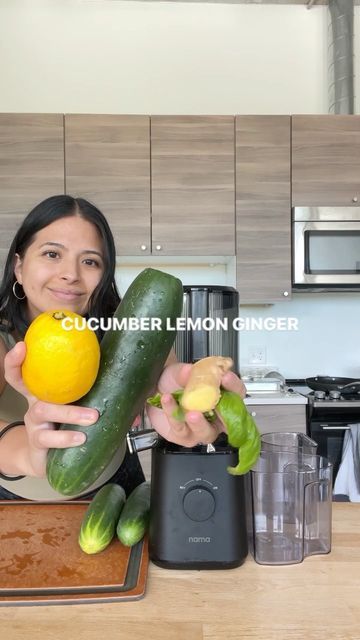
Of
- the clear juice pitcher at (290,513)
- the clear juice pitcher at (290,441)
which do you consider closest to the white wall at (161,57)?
the clear juice pitcher at (290,441)

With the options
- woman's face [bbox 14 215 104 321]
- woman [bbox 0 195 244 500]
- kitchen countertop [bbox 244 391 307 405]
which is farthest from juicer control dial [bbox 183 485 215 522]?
kitchen countertop [bbox 244 391 307 405]

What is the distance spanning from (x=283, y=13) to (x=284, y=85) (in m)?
0.37

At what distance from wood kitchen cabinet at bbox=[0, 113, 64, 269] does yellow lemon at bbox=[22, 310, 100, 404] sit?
6.36 feet

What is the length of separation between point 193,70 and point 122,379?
7.97 feet

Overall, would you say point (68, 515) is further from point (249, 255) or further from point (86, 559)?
point (249, 255)

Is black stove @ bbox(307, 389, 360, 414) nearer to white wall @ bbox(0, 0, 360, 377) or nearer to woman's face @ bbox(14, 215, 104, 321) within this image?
white wall @ bbox(0, 0, 360, 377)

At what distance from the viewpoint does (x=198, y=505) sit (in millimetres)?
640

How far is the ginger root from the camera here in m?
0.50

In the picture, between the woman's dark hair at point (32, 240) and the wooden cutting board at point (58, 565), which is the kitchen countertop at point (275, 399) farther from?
the wooden cutting board at point (58, 565)

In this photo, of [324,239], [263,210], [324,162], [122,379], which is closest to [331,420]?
[324,239]

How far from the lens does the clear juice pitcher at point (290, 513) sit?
0.66 metres

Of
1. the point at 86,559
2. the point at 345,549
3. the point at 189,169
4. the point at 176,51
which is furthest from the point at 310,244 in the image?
the point at 86,559

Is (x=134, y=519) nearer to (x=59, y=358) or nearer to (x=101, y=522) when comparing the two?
(x=101, y=522)

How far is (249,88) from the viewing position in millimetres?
2592
